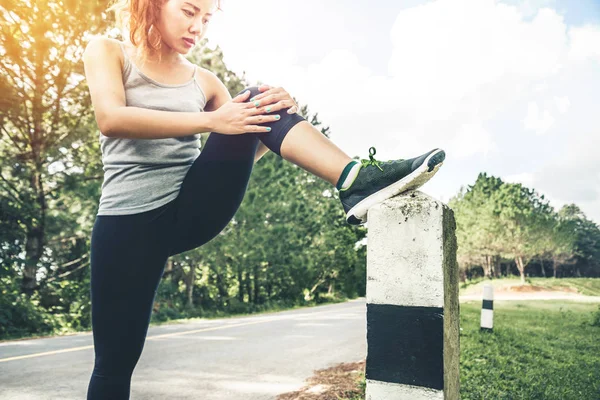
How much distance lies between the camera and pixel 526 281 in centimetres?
3119

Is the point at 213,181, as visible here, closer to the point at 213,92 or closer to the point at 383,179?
the point at 213,92

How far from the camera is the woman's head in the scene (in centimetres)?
163

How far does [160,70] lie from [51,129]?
418 inches

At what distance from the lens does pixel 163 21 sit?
5.45ft

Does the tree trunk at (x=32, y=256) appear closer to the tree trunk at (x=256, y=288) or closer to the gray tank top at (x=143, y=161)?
the gray tank top at (x=143, y=161)

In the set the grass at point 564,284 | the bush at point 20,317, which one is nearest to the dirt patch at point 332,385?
the grass at point 564,284

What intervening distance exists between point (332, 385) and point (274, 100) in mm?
3203

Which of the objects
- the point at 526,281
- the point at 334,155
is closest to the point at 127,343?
the point at 334,155

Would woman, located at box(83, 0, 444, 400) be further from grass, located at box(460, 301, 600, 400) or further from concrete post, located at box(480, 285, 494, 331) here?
concrete post, located at box(480, 285, 494, 331)

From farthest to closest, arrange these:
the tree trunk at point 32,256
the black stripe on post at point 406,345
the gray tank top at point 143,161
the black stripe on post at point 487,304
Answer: the tree trunk at point 32,256 → the black stripe on post at point 487,304 → the gray tank top at point 143,161 → the black stripe on post at point 406,345

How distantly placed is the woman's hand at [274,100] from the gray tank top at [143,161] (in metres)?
0.37

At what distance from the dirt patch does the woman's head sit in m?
2.91

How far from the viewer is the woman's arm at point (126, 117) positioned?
1530mm

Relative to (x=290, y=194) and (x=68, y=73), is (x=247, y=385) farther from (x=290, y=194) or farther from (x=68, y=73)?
(x=290, y=194)
